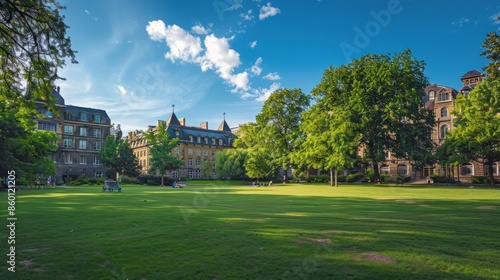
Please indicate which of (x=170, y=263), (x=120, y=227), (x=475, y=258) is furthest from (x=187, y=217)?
(x=475, y=258)

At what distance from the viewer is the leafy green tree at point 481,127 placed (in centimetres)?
4253

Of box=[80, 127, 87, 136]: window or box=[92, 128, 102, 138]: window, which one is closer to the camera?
box=[80, 127, 87, 136]: window

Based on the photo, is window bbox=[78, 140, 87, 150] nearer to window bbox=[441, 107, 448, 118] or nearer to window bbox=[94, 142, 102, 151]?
window bbox=[94, 142, 102, 151]

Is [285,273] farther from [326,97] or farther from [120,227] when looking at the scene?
[326,97]

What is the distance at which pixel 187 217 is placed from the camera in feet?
45.3

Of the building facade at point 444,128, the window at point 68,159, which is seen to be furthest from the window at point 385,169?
the window at point 68,159

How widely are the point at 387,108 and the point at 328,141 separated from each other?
8580 mm

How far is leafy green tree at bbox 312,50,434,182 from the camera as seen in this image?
148 ft

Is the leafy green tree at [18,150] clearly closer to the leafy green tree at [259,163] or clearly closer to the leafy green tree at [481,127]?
the leafy green tree at [259,163]

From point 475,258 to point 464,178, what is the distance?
203 feet

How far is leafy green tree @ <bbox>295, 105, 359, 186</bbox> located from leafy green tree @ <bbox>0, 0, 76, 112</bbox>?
36.9 metres

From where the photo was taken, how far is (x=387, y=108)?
144 feet

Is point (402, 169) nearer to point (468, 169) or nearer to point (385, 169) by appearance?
point (385, 169)
